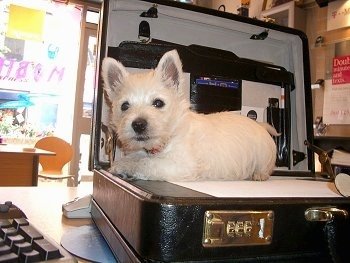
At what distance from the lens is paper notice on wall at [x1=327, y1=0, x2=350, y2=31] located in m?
2.02

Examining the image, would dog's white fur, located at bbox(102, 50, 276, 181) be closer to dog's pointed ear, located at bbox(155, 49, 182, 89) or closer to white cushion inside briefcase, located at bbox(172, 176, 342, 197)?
dog's pointed ear, located at bbox(155, 49, 182, 89)

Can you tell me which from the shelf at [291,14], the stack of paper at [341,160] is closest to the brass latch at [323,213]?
the stack of paper at [341,160]

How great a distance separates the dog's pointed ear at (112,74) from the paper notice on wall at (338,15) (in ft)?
5.41

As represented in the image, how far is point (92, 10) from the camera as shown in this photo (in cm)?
433

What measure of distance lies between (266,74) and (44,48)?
3.54m

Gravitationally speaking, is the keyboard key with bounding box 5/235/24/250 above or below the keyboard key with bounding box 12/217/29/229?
below

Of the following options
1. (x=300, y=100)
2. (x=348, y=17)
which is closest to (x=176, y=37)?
(x=300, y=100)

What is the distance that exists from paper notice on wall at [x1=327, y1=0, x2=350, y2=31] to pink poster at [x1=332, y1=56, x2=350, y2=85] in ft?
0.63

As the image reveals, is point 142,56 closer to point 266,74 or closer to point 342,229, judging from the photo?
point 266,74

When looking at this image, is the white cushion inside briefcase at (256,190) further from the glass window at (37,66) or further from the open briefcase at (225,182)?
the glass window at (37,66)

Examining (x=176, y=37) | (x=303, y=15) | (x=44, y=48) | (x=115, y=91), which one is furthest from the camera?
(x=44, y=48)

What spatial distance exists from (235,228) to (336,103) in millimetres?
1876

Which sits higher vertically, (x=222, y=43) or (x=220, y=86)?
(x=222, y=43)

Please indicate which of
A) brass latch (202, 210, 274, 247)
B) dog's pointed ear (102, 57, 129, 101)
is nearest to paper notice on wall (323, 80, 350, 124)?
dog's pointed ear (102, 57, 129, 101)
